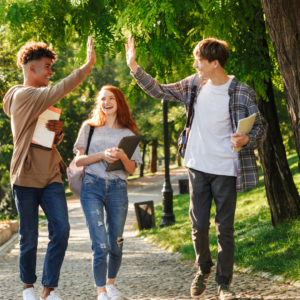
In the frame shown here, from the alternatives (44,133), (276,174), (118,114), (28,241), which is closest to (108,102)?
(118,114)

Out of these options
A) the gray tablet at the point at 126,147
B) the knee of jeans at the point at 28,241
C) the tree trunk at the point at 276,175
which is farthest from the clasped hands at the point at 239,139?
the tree trunk at the point at 276,175

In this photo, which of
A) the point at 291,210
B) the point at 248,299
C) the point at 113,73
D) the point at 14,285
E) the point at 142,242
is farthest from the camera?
the point at 113,73

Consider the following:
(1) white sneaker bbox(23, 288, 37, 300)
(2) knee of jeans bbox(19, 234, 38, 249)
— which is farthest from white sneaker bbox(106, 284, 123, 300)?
(2) knee of jeans bbox(19, 234, 38, 249)

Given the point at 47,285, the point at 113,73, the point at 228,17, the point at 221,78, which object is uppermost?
the point at 113,73

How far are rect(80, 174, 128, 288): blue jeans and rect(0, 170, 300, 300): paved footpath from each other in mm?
726

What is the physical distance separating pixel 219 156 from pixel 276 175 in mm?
3330

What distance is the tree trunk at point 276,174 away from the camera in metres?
6.51

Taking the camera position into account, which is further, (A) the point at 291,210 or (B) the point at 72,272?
(A) the point at 291,210

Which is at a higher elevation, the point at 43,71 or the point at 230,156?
the point at 43,71

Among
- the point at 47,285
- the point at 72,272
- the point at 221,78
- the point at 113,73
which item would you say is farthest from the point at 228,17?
the point at 113,73

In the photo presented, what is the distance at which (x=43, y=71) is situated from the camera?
12.0ft

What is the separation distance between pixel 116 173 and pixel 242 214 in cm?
611

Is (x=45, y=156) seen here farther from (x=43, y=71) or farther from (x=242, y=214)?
(x=242, y=214)

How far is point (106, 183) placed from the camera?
3.85 meters
